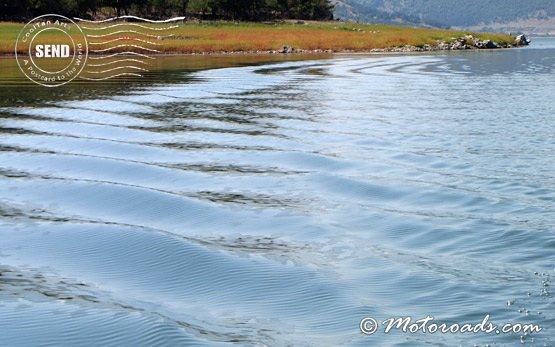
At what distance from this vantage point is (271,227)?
16062 millimetres

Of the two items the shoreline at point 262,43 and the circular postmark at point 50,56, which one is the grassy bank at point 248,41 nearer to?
the shoreline at point 262,43

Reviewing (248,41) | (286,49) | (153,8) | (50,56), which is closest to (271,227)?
(50,56)

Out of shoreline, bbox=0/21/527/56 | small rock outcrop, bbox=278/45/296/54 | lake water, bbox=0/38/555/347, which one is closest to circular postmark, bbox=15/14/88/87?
shoreline, bbox=0/21/527/56

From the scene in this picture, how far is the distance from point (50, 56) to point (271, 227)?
79481 millimetres

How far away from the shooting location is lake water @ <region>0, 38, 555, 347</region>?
1092 cm

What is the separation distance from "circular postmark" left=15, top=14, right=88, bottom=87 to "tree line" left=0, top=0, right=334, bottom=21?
16994 millimetres

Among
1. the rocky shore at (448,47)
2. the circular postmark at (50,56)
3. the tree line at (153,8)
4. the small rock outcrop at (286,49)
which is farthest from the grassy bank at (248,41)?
the tree line at (153,8)

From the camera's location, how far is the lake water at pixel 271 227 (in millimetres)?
10922

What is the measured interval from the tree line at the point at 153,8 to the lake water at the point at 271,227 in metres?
108

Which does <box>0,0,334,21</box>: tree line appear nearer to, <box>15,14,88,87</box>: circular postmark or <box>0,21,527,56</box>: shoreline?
<box>0,21,527,56</box>: shoreline

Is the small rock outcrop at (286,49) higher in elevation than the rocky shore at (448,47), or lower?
higher

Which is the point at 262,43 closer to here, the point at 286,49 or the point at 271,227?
the point at 286,49

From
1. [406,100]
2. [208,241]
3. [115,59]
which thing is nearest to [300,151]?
[208,241]

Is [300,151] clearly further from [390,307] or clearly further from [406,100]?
[406,100]
